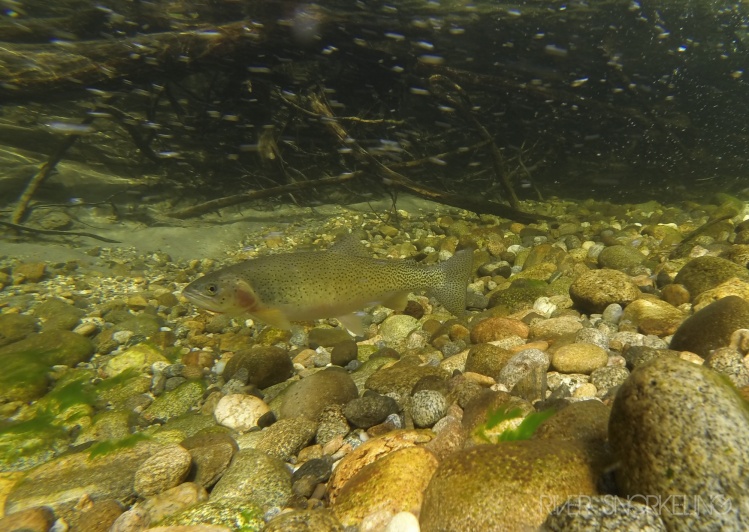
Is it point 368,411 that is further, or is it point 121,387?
point 121,387

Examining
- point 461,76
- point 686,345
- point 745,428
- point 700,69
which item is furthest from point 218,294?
point 700,69

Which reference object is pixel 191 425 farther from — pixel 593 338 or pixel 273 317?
pixel 593 338

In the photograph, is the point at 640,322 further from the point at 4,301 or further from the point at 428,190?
the point at 4,301

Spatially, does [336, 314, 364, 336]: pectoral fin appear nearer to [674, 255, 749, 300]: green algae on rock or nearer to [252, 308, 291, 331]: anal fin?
[252, 308, 291, 331]: anal fin

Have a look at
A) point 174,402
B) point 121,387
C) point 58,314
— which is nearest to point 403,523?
point 174,402

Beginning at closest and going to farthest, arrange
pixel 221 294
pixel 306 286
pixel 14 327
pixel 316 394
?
pixel 316 394 < pixel 221 294 < pixel 306 286 < pixel 14 327

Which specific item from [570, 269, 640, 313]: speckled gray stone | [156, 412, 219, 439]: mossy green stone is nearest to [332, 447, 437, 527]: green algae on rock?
[156, 412, 219, 439]: mossy green stone

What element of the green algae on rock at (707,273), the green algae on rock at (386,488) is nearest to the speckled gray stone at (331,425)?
the green algae on rock at (386,488)

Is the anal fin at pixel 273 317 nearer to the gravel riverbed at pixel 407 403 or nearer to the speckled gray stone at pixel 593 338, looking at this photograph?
the gravel riverbed at pixel 407 403
